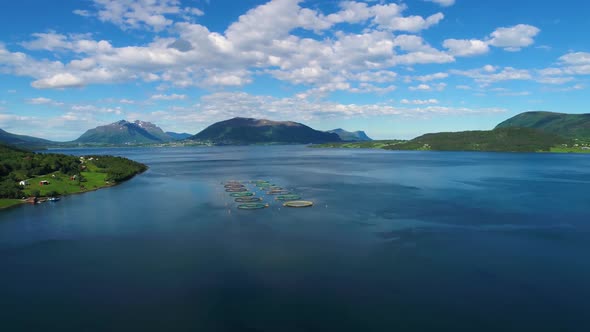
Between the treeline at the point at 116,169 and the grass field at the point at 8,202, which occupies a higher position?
the treeline at the point at 116,169

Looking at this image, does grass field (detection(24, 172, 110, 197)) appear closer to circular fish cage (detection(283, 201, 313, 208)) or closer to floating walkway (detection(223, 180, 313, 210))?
floating walkway (detection(223, 180, 313, 210))

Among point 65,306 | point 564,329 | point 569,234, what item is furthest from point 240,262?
point 569,234

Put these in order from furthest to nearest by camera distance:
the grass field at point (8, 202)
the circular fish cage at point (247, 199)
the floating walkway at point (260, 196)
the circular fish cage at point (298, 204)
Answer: the circular fish cage at point (247, 199), the floating walkway at point (260, 196), the circular fish cage at point (298, 204), the grass field at point (8, 202)

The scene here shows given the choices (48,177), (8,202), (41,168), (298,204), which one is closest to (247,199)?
(298,204)

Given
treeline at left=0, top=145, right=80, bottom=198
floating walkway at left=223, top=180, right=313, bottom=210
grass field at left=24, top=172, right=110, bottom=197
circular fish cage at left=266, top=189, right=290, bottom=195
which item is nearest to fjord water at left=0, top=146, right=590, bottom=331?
floating walkway at left=223, top=180, right=313, bottom=210

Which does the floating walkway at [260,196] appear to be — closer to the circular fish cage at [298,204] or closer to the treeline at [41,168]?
the circular fish cage at [298,204]

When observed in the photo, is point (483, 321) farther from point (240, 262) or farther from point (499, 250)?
point (240, 262)

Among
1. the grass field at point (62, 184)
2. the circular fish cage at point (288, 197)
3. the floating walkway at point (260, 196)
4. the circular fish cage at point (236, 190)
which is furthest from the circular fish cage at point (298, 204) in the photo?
the grass field at point (62, 184)
